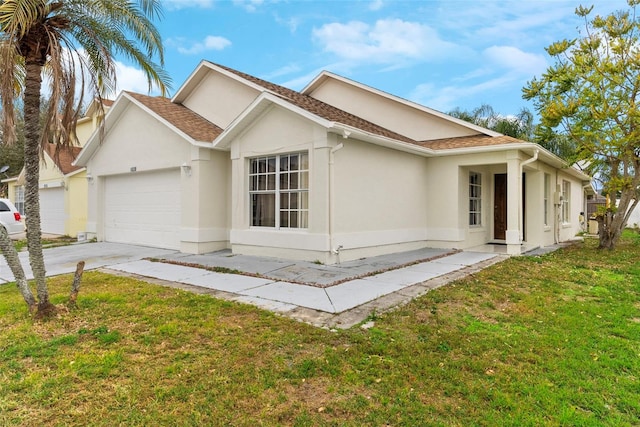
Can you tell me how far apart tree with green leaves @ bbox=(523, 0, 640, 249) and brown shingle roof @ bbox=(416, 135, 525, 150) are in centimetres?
206

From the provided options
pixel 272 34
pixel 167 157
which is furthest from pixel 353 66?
pixel 167 157

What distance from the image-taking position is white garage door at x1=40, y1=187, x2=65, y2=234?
17766 millimetres

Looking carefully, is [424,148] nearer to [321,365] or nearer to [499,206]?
[499,206]

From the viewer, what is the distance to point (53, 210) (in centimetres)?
1839

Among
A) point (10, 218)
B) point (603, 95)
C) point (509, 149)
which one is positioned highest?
point (603, 95)

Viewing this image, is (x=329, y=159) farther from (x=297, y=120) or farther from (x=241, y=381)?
(x=241, y=381)

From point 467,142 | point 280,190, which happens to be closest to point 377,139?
point 280,190

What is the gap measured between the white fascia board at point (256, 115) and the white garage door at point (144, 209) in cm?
217

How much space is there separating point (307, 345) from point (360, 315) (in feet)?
4.11

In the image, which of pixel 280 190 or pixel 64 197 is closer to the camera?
pixel 280 190

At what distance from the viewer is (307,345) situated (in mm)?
4324

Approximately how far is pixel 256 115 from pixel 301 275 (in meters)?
4.61

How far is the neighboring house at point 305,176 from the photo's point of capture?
9398mm

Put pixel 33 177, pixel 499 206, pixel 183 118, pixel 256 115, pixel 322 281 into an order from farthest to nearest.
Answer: pixel 499 206, pixel 183 118, pixel 256 115, pixel 322 281, pixel 33 177
